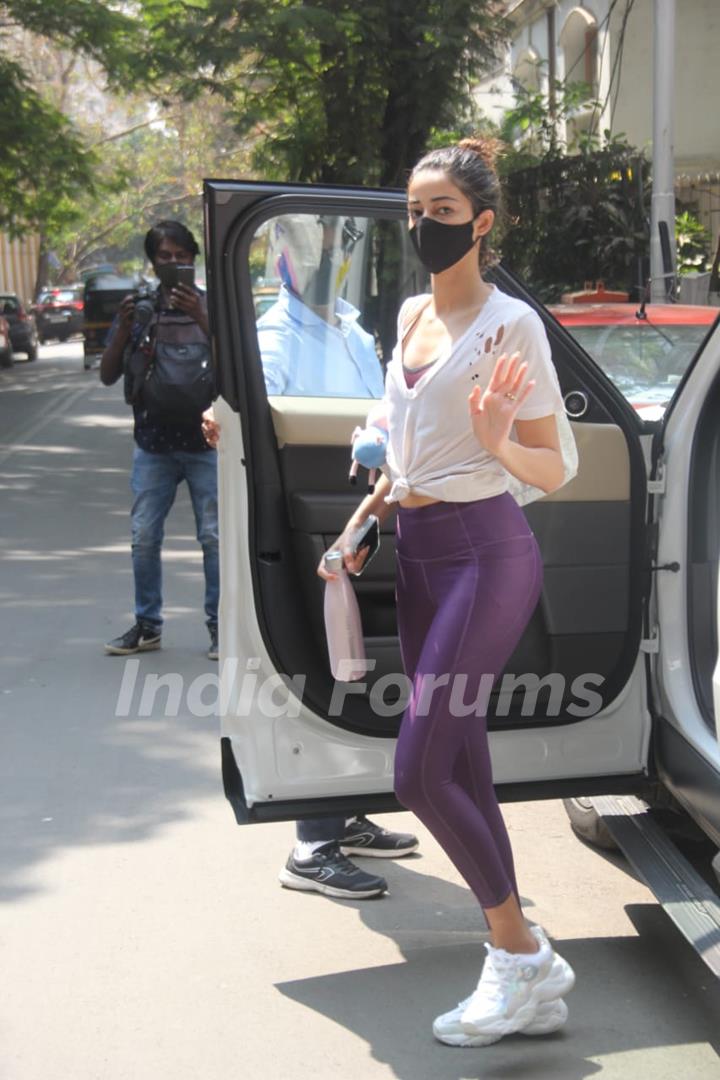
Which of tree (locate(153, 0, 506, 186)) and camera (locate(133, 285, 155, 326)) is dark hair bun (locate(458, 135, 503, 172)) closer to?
camera (locate(133, 285, 155, 326))

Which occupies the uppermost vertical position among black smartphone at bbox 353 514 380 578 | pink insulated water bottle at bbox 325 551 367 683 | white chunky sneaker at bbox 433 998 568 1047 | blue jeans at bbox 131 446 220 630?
black smartphone at bbox 353 514 380 578

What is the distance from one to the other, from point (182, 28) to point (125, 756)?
465 inches

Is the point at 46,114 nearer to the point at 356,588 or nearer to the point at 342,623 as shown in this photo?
the point at 356,588

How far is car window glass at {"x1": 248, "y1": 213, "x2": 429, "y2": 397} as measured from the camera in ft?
13.0

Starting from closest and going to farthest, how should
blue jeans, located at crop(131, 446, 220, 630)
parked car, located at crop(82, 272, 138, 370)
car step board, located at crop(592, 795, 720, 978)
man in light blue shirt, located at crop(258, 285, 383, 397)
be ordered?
car step board, located at crop(592, 795, 720, 978) < man in light blue shirt, located at crop(258, 285, 383, 397) < blue jeans, located at crop(131, 446, 220, 630) < parked car, located at crop(82, 272, 138, 370)

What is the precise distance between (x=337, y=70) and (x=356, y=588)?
521 inches

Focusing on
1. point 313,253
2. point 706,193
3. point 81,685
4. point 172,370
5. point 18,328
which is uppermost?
point 706,193

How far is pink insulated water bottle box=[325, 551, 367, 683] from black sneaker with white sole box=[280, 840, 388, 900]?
111 centimetres

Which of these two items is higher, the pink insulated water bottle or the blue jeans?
the pink insulated water bottle

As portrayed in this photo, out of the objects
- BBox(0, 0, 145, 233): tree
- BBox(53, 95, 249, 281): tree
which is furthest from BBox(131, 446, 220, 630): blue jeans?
BBox(53, 95, 249, 281): tree

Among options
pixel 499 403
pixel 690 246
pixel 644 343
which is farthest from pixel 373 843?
pixel 690 246

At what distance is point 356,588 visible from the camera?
3924mm

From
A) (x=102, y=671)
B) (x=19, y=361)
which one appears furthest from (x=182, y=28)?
(x=19, y=361)

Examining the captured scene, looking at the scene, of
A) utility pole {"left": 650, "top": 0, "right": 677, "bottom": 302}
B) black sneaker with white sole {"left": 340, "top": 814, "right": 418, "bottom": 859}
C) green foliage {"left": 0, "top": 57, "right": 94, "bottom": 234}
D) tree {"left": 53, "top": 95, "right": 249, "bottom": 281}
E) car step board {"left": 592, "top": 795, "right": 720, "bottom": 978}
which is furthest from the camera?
tree {"left": 53, "top": 95, "right": 249, "bottom": 281}
